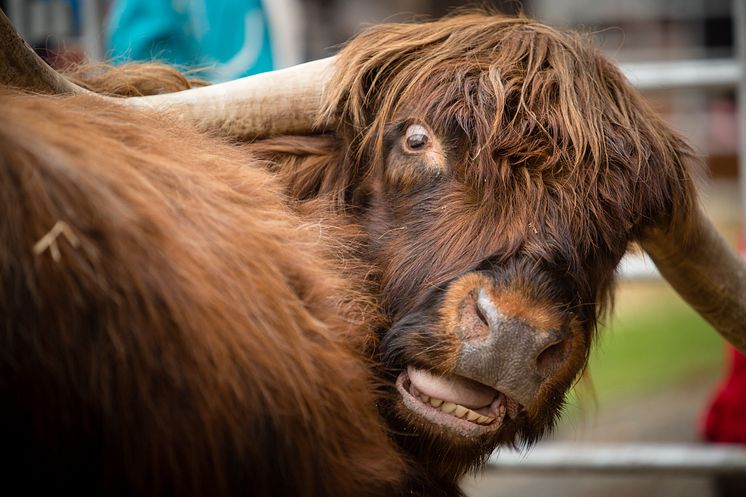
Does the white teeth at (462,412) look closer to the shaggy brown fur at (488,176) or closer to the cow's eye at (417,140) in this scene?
the shaggy brown fur at (488,176)

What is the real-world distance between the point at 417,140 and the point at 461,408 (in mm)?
710

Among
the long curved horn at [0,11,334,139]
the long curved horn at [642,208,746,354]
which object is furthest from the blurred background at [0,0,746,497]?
the long curved horn at [0,11,334,139]

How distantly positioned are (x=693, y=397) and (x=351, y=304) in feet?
24.5

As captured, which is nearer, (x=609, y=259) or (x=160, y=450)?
(x=160, y=450)

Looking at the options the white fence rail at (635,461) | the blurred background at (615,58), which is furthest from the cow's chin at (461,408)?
the white fence rail at (635,461)

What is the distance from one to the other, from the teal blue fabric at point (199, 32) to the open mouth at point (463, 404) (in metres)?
2.28

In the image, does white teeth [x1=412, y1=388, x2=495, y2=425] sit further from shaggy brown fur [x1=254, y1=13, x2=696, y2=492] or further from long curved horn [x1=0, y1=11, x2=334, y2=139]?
long curved horn [x1=0, y1=11, x2=334, y2=139]

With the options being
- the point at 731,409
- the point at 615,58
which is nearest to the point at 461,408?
the point at 615,58

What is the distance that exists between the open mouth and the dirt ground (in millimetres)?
3787

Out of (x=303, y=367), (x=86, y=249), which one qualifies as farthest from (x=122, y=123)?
(x=303, y=367)

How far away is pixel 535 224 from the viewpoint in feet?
6.50

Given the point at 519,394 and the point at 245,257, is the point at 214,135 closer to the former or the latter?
the point at 245,257

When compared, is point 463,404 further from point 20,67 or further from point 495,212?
point 20,67

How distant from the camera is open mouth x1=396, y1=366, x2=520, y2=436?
1.88 m
